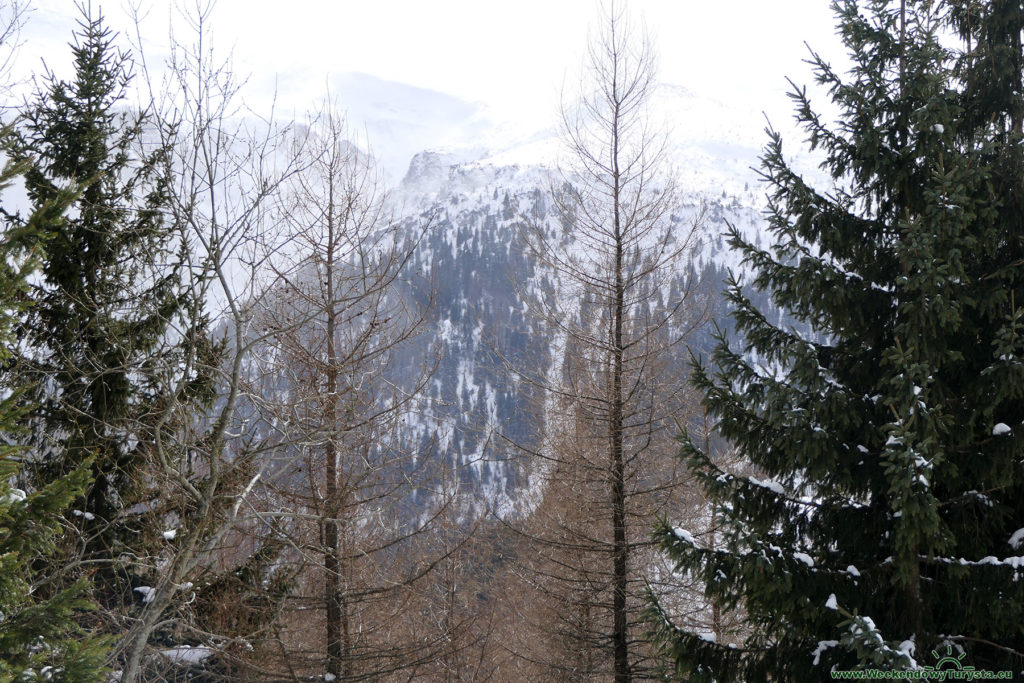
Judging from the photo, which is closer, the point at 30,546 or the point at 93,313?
the point at 30,546

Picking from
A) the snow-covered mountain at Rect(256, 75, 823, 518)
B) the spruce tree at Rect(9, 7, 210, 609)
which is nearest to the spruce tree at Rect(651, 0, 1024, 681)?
the snow-covered mountain at Rect(256, 75, 823, 518)

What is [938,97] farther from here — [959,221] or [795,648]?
[795,648]

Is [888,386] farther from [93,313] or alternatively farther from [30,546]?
[93,313]

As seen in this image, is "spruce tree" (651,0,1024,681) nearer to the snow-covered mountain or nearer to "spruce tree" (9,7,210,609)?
the snow-covered mountain

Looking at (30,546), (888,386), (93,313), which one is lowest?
(30,546)

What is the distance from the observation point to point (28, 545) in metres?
3.67

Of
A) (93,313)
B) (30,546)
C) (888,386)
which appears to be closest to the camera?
(30,546)

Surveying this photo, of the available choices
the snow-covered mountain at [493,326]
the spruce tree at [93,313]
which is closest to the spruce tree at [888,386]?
the snow-covered mountain at [493,326]

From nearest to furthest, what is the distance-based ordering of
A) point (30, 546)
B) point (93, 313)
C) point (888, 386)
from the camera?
1. point (30, 546)
2. point (888, 386)
3. point (93, 313)

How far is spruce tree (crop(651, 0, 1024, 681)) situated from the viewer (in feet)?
15.0

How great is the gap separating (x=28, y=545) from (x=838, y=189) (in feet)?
20.0

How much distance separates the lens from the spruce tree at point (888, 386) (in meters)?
4.58

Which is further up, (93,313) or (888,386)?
(93,313)

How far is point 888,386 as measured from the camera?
5.14 m
